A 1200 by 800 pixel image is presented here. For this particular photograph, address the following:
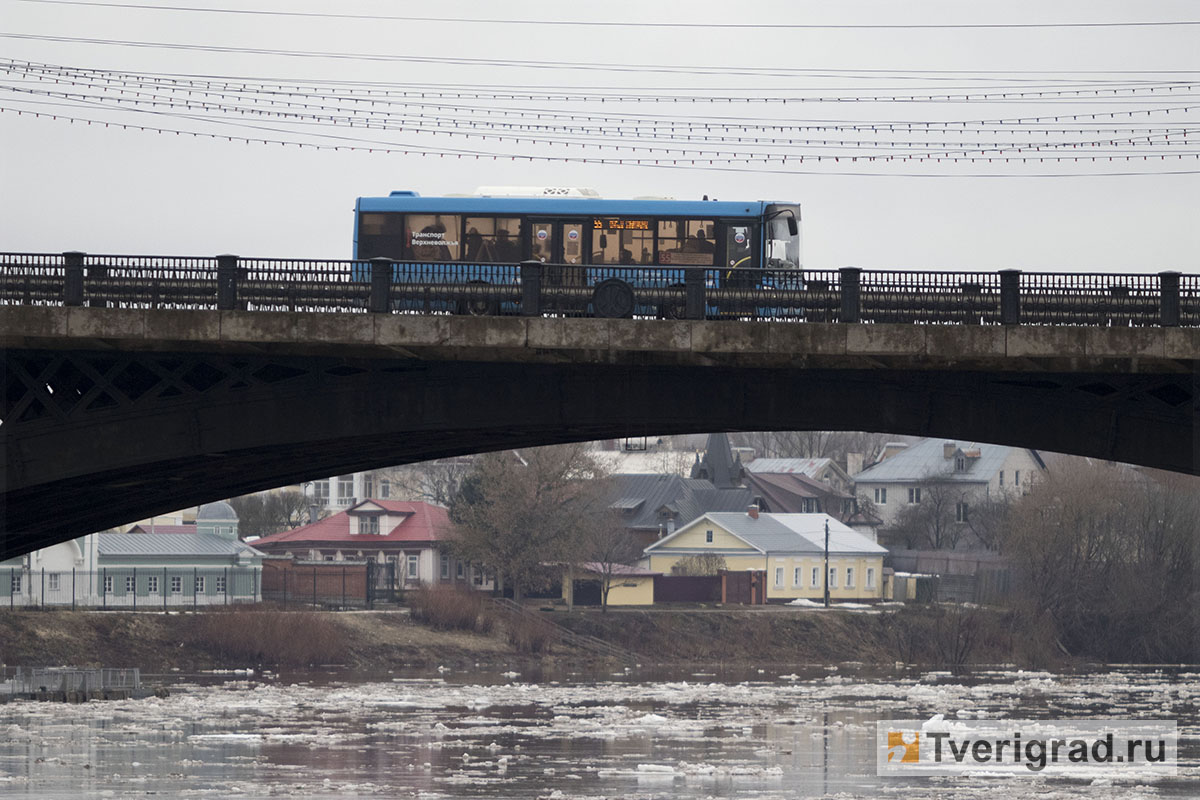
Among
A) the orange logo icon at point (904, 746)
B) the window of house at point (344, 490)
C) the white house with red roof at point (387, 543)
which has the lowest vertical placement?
the orange logo icon at point (904, 746)

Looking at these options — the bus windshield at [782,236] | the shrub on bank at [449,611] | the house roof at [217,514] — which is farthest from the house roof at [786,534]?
the bus windshield at [782,236]

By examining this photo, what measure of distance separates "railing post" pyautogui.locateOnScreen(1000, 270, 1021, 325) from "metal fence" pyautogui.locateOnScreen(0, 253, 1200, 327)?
0.05 feet

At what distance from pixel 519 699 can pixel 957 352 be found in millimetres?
44789

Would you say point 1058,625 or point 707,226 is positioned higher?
point 707,226

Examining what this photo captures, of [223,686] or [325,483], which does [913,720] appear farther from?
[325,483]

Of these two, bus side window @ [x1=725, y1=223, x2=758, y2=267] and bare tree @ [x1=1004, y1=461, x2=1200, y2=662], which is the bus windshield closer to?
bus side window @ [x1=725, y1=223, x2=758, y2=267]

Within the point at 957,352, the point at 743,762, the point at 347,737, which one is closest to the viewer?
the point at 957,352

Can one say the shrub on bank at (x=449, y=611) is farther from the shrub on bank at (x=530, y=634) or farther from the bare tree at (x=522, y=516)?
the bare tree at (x=522, y=516)

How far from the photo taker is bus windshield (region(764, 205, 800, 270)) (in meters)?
36.4

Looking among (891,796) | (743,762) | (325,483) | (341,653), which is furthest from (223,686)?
(325,483)

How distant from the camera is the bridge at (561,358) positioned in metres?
24.7

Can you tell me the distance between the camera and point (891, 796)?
39.7 m

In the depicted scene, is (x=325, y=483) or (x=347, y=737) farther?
(x=325, y=483)

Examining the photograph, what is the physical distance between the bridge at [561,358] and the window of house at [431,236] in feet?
29.7
